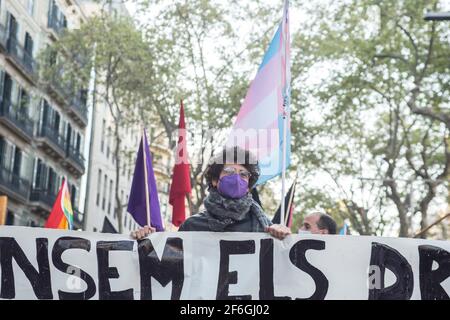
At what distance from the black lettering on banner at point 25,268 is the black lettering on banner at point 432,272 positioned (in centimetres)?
193

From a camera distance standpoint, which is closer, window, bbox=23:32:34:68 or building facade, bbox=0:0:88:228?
building facade, bbox=0:0:88:228

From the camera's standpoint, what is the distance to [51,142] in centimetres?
4278

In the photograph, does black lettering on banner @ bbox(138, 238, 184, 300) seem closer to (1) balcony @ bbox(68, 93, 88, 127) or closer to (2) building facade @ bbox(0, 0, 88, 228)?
(2) building facade @ bbox(0, 0, 88, 228)

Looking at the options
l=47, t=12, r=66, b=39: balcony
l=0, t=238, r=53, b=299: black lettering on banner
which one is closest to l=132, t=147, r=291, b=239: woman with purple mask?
l=0, t=238, r=53, b=299: black lettering on banner

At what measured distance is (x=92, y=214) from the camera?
4903 centimetres

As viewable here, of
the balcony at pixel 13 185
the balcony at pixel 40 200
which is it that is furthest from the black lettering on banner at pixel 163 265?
the balcony at pixel 40 200

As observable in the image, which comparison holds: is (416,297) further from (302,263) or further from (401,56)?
(401,56)

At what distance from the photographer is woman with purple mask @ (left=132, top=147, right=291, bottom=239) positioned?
587cm

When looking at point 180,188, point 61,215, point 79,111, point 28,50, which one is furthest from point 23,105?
point 180,188

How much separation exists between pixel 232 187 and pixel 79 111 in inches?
1643

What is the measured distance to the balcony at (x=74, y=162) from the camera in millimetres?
45875

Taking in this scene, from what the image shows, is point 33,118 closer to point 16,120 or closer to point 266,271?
point 16,120

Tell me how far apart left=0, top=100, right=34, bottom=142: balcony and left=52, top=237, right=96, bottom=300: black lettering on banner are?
102 ft
